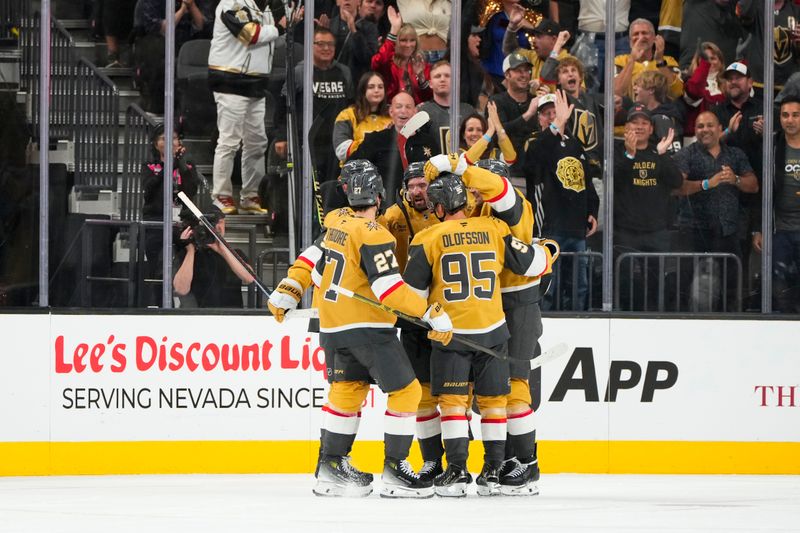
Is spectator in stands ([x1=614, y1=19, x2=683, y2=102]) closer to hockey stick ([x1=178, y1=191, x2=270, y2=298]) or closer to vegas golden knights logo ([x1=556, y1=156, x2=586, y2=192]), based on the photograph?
vegas golden knights logo ([x1=556, y1=156, x2=586, y2=192])

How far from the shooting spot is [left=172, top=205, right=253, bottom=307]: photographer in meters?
7.26

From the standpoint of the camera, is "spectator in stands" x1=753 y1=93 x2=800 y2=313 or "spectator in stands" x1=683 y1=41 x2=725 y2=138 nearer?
"spectator in stands" x1=753 y1=93 x2=800 y2=313

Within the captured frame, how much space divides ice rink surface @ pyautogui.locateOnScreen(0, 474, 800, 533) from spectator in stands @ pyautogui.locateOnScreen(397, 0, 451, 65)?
236 centimetres

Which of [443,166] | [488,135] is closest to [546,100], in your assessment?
[488,135]

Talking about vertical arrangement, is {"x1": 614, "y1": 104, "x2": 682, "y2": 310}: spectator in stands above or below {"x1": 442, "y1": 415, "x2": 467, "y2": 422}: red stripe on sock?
above

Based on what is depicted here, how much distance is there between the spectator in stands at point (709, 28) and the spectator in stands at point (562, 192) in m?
0.81

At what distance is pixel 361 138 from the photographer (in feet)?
24.6

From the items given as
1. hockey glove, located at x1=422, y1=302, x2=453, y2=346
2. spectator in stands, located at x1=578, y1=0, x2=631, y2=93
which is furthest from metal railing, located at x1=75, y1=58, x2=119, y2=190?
spectator in stands, located at x1=578, y1=0, x2=631, y2=93

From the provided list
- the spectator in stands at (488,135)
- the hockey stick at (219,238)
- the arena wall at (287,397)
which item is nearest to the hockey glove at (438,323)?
the arena wall at (287,397)

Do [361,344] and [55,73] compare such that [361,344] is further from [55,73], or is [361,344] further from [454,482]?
[55,73]

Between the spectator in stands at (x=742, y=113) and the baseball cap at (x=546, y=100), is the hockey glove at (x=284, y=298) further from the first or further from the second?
the spectator in stands at (x=742, y=113)

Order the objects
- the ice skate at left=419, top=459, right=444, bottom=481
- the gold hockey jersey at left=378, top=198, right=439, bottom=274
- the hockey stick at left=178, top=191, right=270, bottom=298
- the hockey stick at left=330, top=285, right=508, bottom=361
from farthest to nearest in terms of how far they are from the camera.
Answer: the hockey stick at left=178, top=191, right=270, bottom=298 → the gold hockey jersey at left=378, top=198, right=439, bottom=274 → the ice skate at left=419, top=459, right=444, bottom=481 → the hockey stick at left=330, top=285, right=508, bottom=361

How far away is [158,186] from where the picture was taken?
7.30 metres

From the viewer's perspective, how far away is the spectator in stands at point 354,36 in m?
7.45
